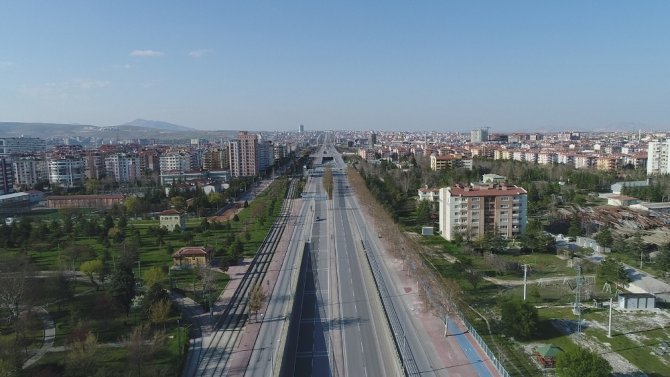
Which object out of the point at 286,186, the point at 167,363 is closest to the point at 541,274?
the point at 167,363

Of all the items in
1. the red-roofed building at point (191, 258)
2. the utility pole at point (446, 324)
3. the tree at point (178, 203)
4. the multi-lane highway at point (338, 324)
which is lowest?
the multi-lane highway at point (338, 324)

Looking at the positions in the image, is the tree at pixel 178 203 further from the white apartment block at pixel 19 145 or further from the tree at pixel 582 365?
the white apartment block at pixel 19 145

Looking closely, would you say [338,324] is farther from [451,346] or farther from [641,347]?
[641,347]

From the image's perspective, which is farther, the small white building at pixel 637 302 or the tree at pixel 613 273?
the tree at pixel 613 273

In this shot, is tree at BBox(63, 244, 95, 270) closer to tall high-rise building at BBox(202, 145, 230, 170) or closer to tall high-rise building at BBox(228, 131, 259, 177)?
tall high-rise building at BBox(228, 131, 259, 177)

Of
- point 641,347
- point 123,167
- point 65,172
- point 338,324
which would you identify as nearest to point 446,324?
point 338,324

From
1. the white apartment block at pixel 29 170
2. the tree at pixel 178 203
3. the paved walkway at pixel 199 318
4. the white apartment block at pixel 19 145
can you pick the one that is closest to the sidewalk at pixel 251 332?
the paved walkway at pixel 199 318

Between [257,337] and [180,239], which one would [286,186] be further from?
[257,337]
